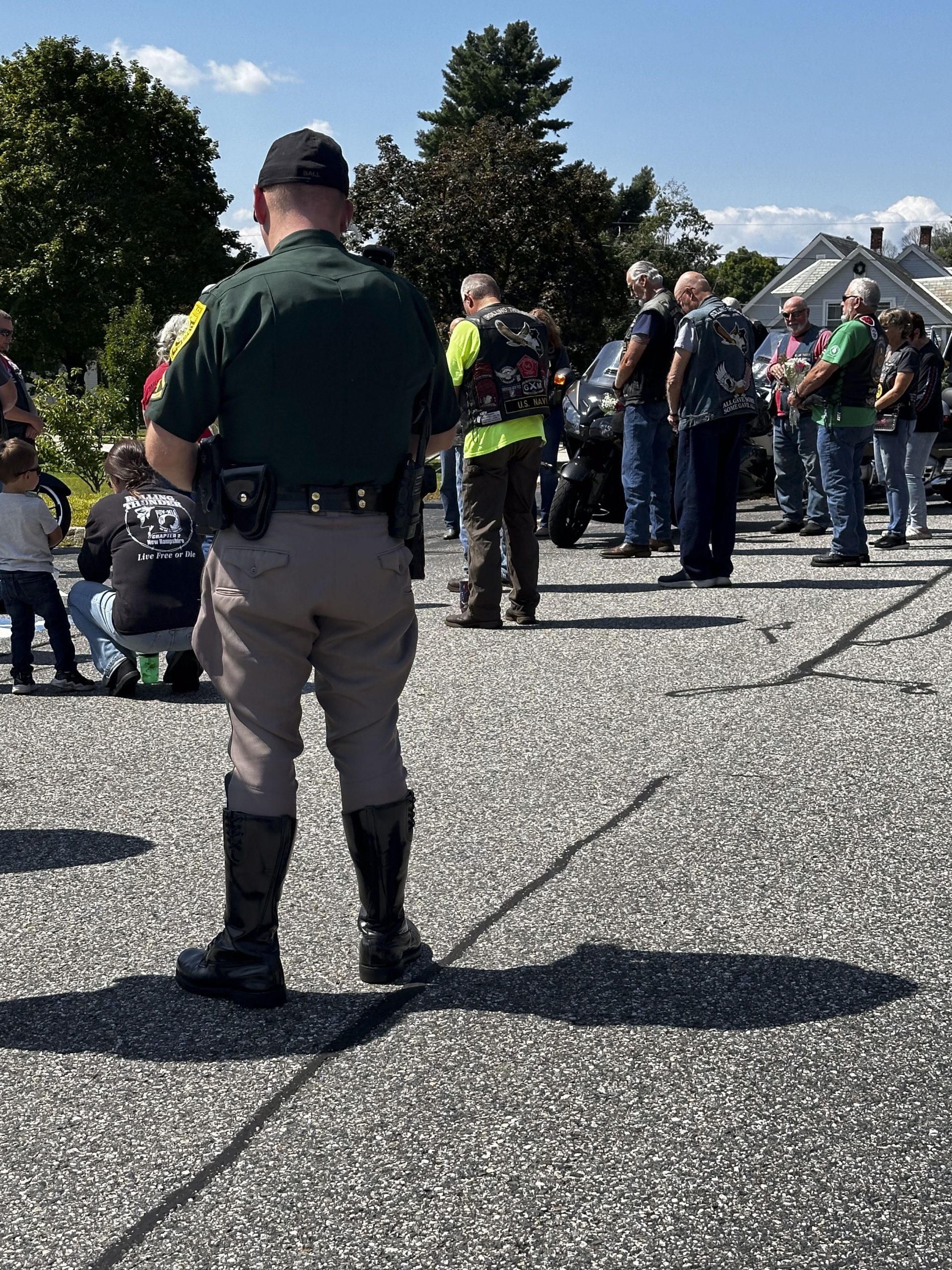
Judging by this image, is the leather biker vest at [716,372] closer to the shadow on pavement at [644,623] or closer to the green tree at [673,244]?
the shadow on pavement at [644,623]

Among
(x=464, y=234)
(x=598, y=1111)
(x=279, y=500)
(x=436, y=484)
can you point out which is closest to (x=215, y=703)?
(x=279, y=500)

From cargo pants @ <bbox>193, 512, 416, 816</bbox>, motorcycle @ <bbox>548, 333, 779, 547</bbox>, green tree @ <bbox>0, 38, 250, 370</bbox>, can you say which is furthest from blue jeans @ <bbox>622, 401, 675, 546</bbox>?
green tree @ <bbox>0, 38, 250, 370</bbox>

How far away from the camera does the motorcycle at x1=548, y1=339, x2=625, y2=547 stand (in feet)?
40.5

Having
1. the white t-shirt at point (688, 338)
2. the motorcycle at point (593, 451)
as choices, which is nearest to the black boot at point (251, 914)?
the white t-shirt at point (688, 338)

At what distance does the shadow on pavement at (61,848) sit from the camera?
4.67 meters

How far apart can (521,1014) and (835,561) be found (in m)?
7.79

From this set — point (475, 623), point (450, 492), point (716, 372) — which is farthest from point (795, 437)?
point (475, 623)

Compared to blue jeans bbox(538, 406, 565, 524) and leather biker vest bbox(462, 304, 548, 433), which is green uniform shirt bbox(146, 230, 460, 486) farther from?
blue jeans bbox(538, 406, 565, 524)

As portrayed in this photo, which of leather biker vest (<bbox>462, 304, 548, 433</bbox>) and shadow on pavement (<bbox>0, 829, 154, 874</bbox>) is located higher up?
leather biker vest (<bbox>462, 304, 548, 433</bbox>)

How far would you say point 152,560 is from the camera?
23.3 ft

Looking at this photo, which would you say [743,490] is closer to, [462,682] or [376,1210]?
[462,682]

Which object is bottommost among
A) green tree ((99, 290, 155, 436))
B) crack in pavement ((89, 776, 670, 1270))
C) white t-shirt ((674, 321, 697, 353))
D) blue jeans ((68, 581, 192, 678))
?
crack in pavement ((89, 776, 670, 1270))

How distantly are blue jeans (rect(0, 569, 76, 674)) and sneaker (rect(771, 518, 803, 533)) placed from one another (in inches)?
295

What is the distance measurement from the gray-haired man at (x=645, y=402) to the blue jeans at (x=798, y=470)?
163cm
